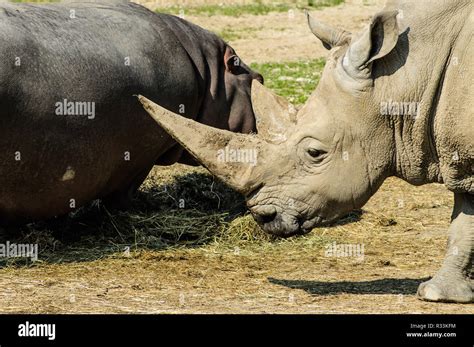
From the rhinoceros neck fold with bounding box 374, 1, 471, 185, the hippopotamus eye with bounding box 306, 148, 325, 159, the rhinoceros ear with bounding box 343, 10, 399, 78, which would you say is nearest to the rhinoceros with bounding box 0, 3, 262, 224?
the hippopotamus eye with bounding box 306, 148, 325, 159

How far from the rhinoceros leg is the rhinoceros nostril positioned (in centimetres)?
106

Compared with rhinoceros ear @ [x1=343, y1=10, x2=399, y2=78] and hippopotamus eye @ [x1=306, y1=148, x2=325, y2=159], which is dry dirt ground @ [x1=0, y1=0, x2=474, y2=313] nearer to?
hippopotamus eye @ [x1=306, y1=148, x2=325, y2=159]

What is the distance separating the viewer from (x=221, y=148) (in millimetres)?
6715

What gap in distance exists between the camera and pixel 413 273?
26.0 feet

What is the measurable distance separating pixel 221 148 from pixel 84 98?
1.84 m

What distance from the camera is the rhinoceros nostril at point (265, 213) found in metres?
6.74

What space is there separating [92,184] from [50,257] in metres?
0.66

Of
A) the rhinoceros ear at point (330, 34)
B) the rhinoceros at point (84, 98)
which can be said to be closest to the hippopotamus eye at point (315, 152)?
the rhinoceros ear at point (330, 34)

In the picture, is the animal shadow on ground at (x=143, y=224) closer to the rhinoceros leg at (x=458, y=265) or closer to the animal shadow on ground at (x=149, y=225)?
the animal shadow on ground at (x=149, y=225)

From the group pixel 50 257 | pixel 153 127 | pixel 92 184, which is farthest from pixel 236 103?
pixel 50 257

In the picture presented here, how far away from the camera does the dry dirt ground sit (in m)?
6.93

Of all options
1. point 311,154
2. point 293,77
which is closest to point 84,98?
point 311,154

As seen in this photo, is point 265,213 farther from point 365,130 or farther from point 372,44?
point 372,44

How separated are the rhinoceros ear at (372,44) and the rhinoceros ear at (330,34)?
284 millimetres
